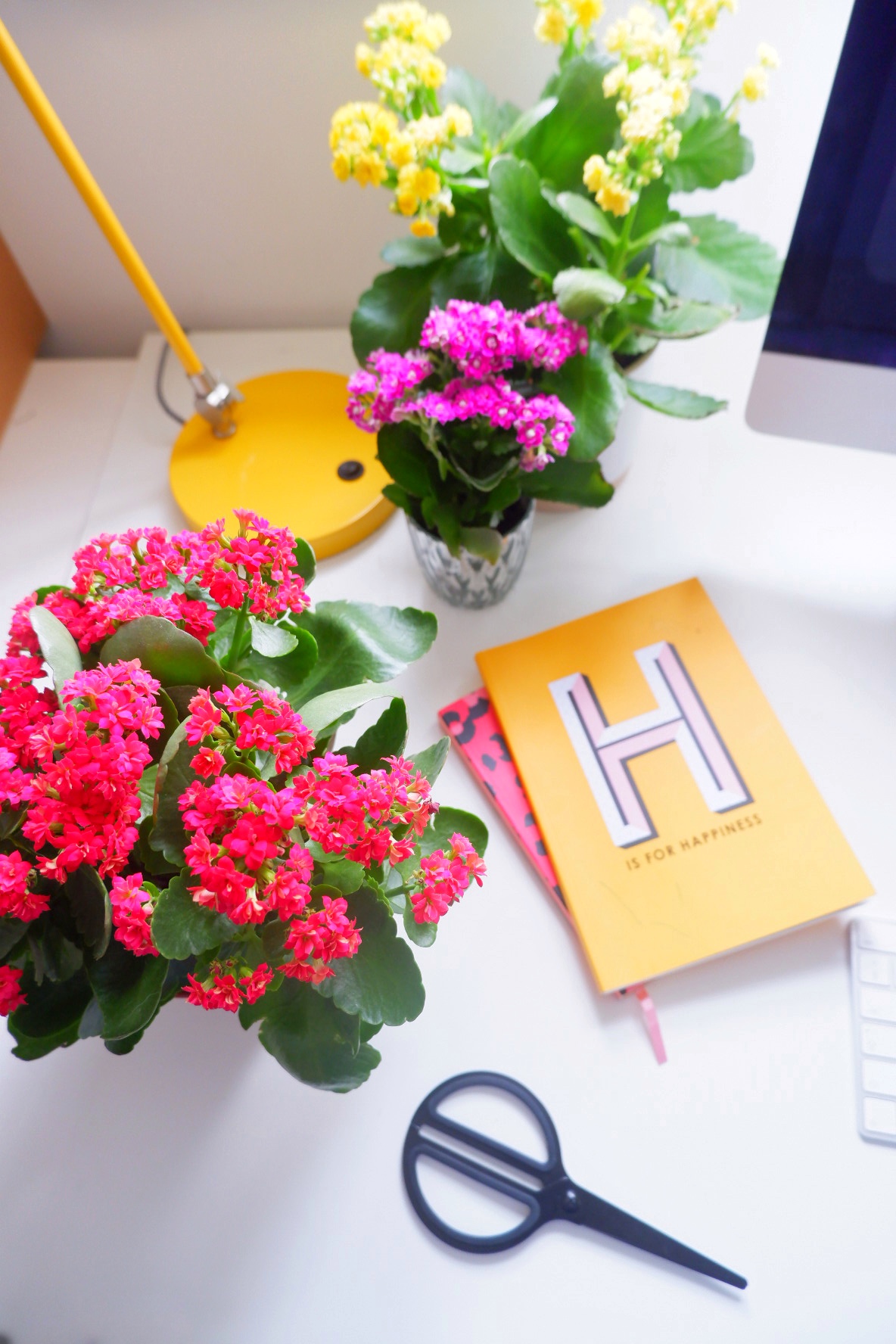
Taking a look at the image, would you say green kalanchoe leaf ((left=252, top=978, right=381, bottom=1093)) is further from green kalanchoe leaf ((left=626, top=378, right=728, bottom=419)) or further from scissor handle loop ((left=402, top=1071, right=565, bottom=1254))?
green kalanchoe leaf ((left=626, top=378, right=728, bottom=419))

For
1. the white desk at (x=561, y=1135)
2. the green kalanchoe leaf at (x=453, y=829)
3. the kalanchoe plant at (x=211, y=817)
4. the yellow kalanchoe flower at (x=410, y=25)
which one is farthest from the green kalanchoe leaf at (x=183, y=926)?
the yellow kalanchoe flower at (x=410, y=25)

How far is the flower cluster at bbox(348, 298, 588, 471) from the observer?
517 mm

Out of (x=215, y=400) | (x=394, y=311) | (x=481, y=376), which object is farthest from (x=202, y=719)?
(x=215, y=400)

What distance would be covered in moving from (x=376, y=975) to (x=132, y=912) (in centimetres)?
12

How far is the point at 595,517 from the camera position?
0.77 metres

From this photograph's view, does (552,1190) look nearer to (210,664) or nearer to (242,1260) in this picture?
A: (242,1260)

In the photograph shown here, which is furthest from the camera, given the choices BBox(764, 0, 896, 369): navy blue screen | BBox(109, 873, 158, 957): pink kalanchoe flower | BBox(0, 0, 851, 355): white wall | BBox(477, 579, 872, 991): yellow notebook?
BBox(0, 0, 851, 355): white wall

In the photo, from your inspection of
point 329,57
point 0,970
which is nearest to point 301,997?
point 0,970

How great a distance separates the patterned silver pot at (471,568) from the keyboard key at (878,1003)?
379 millimetres

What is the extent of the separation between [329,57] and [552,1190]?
0.88m

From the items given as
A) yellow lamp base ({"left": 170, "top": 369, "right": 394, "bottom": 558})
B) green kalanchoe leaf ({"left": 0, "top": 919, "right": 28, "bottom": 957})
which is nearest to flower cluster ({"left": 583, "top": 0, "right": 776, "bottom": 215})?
yellow lamp base ({"left": 170, "top": 369, "right": 394, "bottom": 558})

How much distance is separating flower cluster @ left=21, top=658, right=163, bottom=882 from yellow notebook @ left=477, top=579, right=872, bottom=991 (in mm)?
315

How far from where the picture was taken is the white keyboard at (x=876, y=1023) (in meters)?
0.51

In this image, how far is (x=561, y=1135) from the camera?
520 mm
